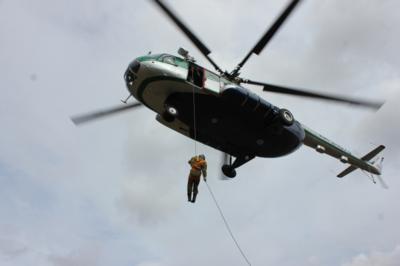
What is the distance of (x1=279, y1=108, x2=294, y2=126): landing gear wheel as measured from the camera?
15.9m

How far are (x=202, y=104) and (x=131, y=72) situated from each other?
9.69ft

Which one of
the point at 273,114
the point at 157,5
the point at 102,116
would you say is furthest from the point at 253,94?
the point at 102,116

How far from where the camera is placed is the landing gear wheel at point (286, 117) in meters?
15.9

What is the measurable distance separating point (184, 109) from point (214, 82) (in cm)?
158

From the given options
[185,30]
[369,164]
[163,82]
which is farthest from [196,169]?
[369,164]

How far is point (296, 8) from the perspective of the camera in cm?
1292

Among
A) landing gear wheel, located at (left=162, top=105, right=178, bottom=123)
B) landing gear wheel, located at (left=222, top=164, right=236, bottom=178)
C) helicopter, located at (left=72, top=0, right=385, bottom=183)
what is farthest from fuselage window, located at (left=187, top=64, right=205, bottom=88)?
landing gear wheel, located at (left=222, top=164, right=236, bottom=178)

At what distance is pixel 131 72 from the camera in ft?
49.9

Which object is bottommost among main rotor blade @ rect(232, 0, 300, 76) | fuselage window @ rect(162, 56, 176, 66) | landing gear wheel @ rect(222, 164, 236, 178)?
landing gear wheel @ rect(222, 164, 236, 178)

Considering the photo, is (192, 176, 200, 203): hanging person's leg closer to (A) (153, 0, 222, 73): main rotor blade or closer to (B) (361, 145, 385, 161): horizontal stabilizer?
(A) (153, 0, 222, 73): main rotor blade

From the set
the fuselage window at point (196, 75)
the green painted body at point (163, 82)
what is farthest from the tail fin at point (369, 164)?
the fuselage window at point (196, 75)

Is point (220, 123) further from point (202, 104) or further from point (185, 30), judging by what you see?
point (185, 30)

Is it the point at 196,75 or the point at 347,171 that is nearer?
the point at 196,75

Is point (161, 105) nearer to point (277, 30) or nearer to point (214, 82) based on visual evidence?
point (214, 82)
